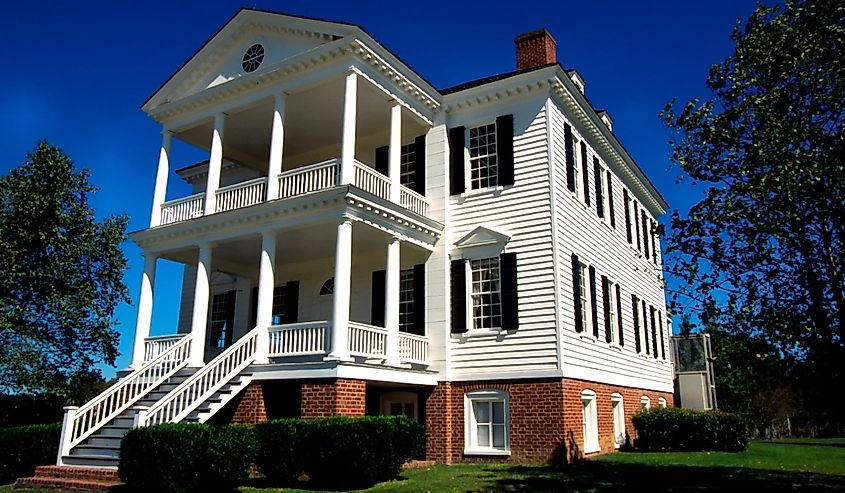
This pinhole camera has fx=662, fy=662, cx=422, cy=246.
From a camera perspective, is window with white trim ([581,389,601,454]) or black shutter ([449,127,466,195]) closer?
window with white trim ([581,389,601,454])

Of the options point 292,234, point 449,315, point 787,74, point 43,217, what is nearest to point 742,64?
point 787,74

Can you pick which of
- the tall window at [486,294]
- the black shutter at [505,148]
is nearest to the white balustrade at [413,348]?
the tall window at [486,294]

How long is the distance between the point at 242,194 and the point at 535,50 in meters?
9.89

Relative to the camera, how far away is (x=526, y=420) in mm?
16172

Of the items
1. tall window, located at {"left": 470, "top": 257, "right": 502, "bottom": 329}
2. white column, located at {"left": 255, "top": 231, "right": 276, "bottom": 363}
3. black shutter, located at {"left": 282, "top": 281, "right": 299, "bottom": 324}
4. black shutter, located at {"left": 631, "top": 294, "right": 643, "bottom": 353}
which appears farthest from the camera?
black shutter, located at {"left": 631, "top": 294, "right": 643, "bottom": 353}

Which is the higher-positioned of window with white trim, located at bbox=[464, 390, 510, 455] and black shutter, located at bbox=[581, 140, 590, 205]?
black shutter, located at bbox=[581, 140, 590, 205]

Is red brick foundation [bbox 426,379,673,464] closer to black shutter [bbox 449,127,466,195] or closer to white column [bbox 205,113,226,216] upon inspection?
black shutter [bbox 449,127,466,195]

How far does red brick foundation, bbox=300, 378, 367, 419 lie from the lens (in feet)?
45.7

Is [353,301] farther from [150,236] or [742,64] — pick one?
[742,64]

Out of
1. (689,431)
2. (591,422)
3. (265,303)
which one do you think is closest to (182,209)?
(265,303)

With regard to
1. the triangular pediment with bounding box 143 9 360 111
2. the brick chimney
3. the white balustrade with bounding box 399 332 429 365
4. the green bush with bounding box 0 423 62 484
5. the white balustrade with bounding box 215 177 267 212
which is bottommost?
the green bush with bounding box 0 423 62 484

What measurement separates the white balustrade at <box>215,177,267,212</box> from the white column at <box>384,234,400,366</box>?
3.74m

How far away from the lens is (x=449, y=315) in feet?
57.5

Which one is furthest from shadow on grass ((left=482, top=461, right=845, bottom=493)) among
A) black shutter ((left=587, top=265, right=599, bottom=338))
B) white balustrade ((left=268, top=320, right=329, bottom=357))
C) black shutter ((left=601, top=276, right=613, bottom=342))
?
black shutter ((left=601, top=276, right=613, bottom=342))
